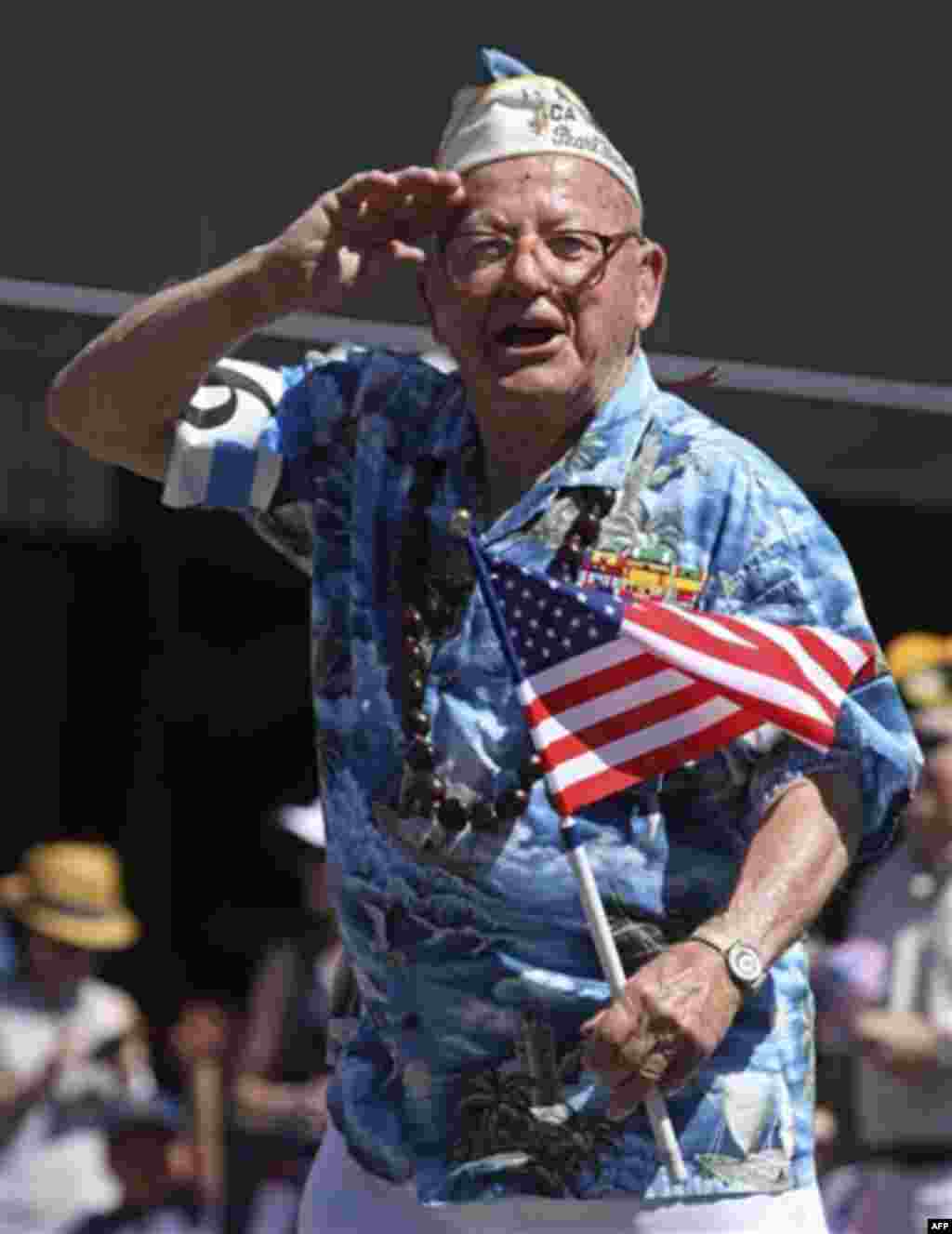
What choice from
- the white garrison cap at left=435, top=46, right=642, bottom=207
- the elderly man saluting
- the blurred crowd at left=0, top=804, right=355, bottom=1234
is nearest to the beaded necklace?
the elderly man saluting

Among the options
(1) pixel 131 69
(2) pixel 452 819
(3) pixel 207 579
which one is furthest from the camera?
(3) pixel 207 579

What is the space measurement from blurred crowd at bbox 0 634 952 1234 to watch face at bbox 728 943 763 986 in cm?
330

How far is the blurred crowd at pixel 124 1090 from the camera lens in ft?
23.2

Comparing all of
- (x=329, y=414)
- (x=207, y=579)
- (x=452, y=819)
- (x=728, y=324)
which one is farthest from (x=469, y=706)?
(x=207, y=579)

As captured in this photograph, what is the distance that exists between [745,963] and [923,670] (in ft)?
11.7

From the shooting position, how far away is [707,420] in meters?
3.49

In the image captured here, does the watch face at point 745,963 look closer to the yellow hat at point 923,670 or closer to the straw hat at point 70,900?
the yellow hat at point 923,670

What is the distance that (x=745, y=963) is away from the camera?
3104 mm

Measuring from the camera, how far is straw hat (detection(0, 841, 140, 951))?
730 cm

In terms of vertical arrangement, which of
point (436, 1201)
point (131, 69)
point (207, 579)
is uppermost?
point (131, 69)

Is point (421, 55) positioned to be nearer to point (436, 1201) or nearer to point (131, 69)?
point (131, 69)

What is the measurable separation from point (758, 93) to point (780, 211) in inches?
6.0

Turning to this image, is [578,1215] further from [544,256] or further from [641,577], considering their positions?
[544,256]

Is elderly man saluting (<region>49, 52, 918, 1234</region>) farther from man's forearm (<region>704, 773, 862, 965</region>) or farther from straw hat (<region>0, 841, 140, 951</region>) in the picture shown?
straw hat (<region>0, 841, 140, 951</region>)
